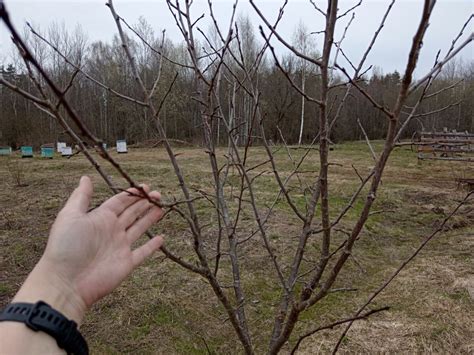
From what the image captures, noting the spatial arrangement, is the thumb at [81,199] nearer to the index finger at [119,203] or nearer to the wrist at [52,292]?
the index finger at [119,203]

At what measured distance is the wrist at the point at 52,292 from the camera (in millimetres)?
849

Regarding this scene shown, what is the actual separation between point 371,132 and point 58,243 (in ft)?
89.4

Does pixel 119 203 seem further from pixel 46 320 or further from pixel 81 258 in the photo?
pixel 46 320

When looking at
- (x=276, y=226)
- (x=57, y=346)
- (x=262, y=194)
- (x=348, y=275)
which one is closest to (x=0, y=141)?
(x=262, y=194)

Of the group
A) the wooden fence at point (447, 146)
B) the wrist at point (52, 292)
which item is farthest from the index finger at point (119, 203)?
the wooden fence at point (447, 146)

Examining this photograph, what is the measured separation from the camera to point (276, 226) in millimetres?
5520

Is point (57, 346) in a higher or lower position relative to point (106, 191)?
higher

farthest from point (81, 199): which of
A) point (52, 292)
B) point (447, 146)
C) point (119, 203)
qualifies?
point (447, 146)

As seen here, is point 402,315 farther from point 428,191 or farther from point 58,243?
point 428,191

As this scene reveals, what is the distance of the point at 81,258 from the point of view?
95 centimetres

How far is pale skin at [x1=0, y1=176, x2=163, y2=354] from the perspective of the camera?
30.9 inches

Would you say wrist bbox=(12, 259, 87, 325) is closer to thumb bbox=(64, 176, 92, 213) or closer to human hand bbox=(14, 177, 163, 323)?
human hand bbox=(14, 177, 163, 323)

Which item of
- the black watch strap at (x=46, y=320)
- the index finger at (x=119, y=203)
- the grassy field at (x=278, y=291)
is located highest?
the index finger at (x=119, y=203)

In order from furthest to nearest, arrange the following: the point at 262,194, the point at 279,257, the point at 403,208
Result: the point at 262,194 < the point at 403,208 < the point at 279,257
